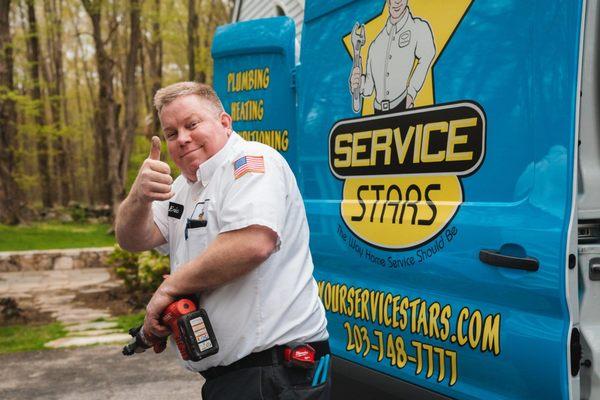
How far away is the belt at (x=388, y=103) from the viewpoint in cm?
267

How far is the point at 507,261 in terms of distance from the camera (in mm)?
2203

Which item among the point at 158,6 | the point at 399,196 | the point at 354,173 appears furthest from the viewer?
the point at 158,6

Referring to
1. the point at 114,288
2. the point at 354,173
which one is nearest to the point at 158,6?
the point at 114,288

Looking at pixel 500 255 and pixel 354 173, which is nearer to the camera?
pixel 500 255

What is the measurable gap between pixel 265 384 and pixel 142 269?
642 centimetres

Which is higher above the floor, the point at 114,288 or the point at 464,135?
the point at 464,135

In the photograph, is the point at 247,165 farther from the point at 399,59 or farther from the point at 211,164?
the point at 399,59

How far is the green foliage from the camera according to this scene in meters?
8.02

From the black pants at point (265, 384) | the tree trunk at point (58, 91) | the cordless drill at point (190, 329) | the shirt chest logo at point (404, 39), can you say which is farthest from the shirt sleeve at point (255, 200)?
the tree trunk at point (58, 91)

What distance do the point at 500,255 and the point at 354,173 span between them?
0.92 meters

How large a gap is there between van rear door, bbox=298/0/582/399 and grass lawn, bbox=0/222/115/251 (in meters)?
13.3

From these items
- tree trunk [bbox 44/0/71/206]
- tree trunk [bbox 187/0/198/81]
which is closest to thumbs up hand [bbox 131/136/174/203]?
tree trunk [bbox 187/0/198/81]

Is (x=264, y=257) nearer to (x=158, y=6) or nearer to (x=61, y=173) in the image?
(x=158, y=6)

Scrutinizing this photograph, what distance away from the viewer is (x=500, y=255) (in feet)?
7.32
